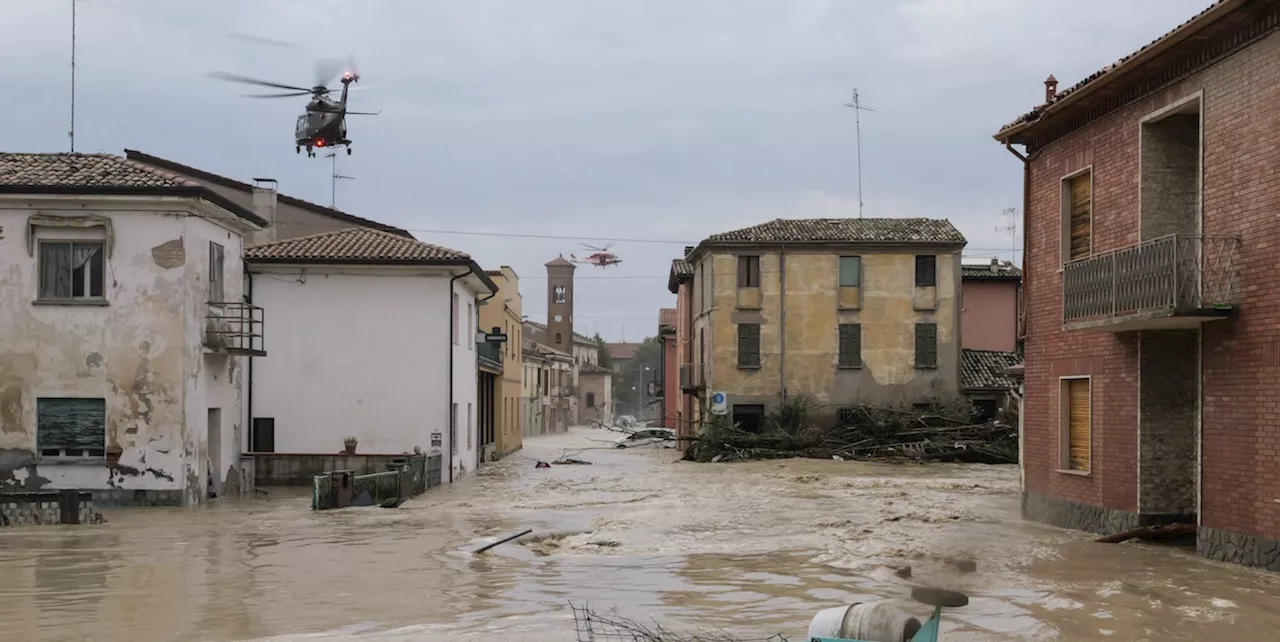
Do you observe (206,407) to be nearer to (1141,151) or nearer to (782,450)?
(1141,151)

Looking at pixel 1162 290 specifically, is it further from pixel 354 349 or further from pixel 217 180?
pixel 217 180

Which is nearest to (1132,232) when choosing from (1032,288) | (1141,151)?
(1141,151)

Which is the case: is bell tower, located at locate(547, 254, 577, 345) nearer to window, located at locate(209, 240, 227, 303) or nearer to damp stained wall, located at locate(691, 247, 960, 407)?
damp stained wall, located at locate(691, 247, 960, 407)

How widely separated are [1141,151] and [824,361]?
88.4 feet

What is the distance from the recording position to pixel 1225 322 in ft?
49.6

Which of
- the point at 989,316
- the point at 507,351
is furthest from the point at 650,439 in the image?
the point at 989,316

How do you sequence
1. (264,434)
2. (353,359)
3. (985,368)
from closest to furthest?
(264,434) < (353,359) < (985,368)

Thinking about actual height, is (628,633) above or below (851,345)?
below

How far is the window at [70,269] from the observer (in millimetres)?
23766

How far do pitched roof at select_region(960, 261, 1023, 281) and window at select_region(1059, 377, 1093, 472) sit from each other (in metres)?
28.0

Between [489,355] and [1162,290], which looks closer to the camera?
[1162,290]

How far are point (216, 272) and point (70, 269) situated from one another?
2895 millimetres

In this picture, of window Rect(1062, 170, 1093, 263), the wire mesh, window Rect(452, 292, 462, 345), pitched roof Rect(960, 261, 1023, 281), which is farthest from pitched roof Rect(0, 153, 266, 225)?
pitched roof Rect(960, 261, 1023, 281)

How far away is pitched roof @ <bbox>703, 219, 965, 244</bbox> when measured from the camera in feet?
142
